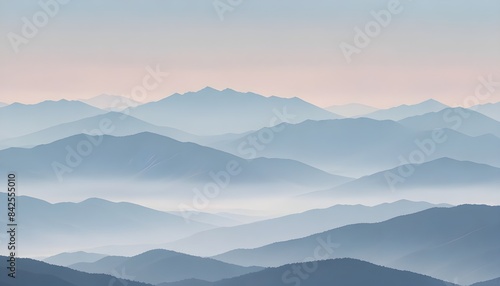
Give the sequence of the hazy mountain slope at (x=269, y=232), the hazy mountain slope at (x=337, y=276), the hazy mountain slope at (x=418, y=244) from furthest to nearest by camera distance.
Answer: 1. the hazy mountain slope at (x=269, y=232)
2. the hazy mountain slope at (x=418, y=244)
3. the hazy mountain slope at (x=337, y=276)

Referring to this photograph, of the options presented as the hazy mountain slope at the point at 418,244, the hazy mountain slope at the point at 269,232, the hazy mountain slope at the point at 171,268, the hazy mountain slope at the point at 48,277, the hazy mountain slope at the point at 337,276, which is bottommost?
the hazy mountain slope at the point at 48,277

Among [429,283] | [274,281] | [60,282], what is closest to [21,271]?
[60,282]

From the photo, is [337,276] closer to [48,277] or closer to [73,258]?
[48,277]

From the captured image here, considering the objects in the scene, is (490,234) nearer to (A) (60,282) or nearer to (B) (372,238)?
(B) (372,238)

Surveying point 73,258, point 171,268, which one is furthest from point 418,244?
point 73,258

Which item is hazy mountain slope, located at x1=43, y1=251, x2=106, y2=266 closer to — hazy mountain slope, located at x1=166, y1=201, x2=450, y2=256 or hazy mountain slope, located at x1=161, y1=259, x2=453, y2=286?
hazy mountain slope, located at x1=166, y1=201, x2=450, y2=256

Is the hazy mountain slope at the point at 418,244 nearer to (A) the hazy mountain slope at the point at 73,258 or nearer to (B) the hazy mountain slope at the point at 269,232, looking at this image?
(A) the hazy mountain slope at the point at 73,258

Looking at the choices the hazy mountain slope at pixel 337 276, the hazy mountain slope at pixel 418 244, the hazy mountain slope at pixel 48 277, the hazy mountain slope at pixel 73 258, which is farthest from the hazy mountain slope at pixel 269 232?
the hazy mountain slope at pixel 48 277
